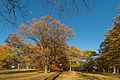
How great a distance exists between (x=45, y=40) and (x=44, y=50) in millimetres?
2106

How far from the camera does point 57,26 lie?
34.8m

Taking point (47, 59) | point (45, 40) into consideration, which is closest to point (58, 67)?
point (47, 59)

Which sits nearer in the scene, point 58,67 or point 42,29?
point 42,29

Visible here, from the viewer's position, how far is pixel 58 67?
44.8 meters

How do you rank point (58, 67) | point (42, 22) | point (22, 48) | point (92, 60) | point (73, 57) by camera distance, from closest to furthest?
1. point (42, 22)
2. point (22, 48)
3. point (58, 67)
4. point (73, 57)
5. point (92, 60)

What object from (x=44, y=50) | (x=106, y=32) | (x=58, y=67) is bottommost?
(x=58, y=67)

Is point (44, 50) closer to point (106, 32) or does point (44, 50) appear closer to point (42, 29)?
point (42, 29)

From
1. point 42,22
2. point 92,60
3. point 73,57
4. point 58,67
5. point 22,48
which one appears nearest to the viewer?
point 42,22

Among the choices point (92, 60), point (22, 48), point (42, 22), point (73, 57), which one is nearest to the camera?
point (42, 22)

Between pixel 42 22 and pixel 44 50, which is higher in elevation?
pixel 42 22

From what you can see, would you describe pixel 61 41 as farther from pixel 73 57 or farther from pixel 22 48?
pixel 73 57

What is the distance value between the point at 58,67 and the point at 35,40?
1257 centimetres

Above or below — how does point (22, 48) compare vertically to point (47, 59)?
above

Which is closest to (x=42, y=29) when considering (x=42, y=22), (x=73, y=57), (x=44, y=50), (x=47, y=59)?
(x=42, y=22)
